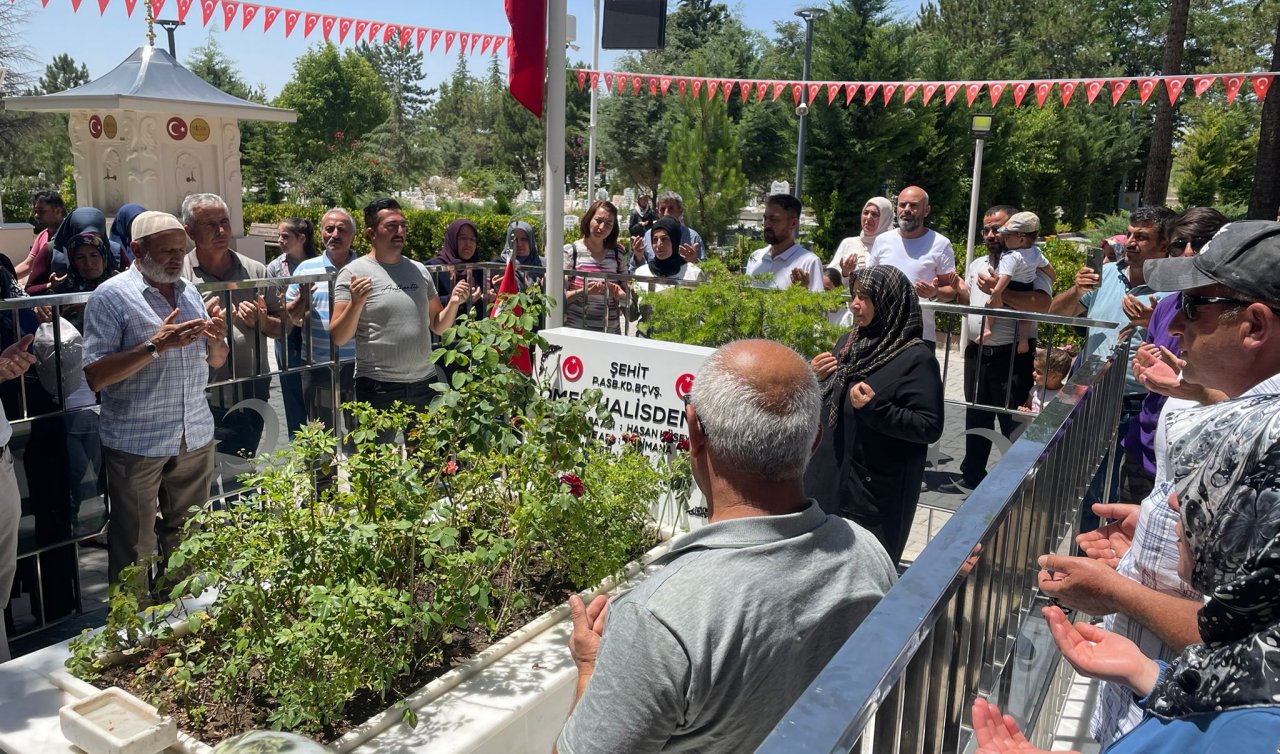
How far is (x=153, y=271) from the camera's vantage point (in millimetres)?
4156

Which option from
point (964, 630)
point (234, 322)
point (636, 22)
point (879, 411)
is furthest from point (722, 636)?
point (636, 22)

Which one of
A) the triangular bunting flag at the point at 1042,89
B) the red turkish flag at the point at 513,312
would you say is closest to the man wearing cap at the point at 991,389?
the red turkish flag at the point at 513,312

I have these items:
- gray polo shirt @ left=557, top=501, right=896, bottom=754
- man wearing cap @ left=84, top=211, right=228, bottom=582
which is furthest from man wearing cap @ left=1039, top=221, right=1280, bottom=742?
man wearing cap @ left=84, top=211, right=228, bottom=582

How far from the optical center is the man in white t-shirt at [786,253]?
6488mm

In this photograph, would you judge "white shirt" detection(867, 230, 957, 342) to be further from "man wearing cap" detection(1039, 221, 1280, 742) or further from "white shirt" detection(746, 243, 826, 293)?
"man wearing cap" detection(1039, 221, 1280, 742)

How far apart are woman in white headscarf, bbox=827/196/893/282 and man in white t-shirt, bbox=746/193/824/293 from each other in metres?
0.59

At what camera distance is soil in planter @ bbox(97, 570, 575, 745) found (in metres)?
2.95

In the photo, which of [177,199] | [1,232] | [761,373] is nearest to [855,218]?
[177,199]

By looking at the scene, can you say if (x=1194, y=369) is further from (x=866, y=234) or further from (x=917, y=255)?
(x=866, y=234)

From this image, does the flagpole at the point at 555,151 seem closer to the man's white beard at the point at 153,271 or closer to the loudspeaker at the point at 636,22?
the loudspeaker at the point at 636,22

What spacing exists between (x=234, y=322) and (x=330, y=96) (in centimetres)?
6134

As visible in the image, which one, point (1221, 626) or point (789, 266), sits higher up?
point (789, 266)

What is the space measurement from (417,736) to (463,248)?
5.04m

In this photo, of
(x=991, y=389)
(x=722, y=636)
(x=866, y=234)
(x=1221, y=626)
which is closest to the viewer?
(x=1221, y=626)
